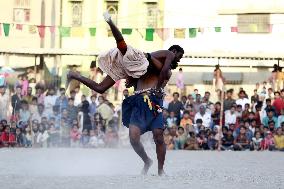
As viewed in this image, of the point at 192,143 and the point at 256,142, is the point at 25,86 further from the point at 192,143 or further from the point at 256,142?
the point at 256,142

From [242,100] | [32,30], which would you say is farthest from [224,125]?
[32,30]

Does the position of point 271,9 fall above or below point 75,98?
above

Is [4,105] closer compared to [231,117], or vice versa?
[4,105]

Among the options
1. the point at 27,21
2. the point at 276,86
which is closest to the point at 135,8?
the point at 27,21

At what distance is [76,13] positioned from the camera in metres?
41.4

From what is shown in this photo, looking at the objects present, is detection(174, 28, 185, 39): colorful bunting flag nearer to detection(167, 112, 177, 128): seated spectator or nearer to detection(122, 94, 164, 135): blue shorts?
detection(167, 112, 177, 128): seated spectator

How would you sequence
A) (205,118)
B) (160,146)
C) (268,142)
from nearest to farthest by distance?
(160,146), (268,142), (205,118)

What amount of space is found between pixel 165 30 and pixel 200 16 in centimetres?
146

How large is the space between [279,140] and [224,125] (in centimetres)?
141

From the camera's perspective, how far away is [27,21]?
41.0 m

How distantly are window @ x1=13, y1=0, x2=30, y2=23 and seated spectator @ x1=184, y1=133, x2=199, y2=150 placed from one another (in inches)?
734

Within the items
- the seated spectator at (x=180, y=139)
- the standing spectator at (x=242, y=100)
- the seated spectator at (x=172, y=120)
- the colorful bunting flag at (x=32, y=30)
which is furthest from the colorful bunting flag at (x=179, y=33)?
the seated spectator at (x=180, y=139)

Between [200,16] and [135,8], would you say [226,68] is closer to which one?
[200,16]

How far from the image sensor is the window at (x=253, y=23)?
39.7 metres
